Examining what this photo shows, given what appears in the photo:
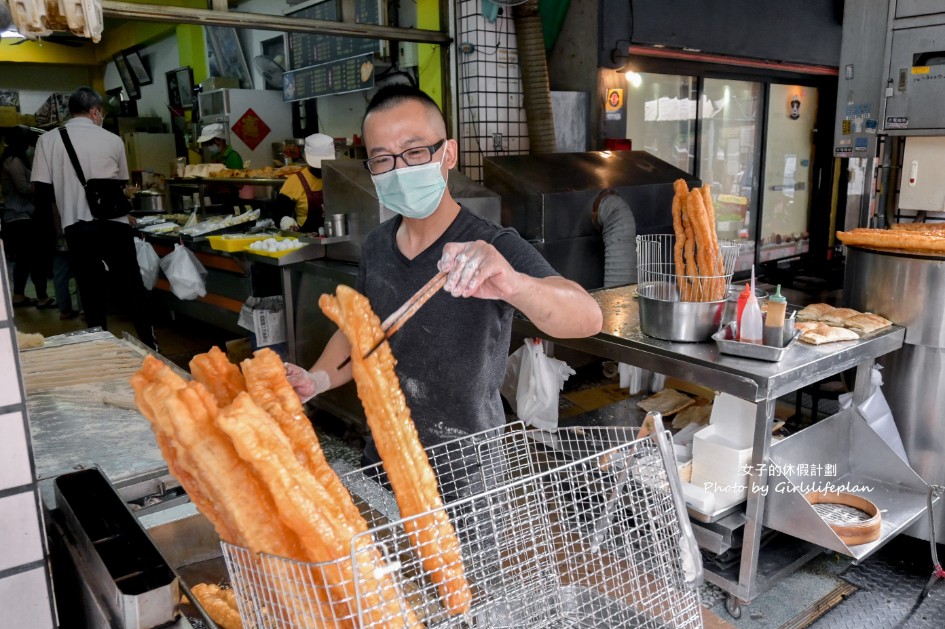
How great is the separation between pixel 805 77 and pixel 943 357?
20.3 ft

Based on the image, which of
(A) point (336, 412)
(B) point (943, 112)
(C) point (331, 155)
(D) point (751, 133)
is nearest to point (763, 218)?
(D) point (751, 133)

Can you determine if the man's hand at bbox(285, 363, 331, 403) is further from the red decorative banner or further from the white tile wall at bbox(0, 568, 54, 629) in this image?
the red decorative banner

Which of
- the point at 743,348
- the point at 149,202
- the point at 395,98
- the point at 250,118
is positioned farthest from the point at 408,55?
the point at 395,98

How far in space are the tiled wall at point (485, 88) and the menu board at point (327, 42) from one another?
1664mm

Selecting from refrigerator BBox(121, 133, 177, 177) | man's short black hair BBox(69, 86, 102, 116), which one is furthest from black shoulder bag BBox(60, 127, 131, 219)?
refrigerator BBox(121, 133, 177, 177)

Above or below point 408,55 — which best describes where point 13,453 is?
below

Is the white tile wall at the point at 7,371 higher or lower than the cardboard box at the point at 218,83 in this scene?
lower

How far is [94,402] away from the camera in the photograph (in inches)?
81.0

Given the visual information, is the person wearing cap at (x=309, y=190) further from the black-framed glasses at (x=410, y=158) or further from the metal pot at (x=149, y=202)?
the black-framed glasses at (x=410, y=158)

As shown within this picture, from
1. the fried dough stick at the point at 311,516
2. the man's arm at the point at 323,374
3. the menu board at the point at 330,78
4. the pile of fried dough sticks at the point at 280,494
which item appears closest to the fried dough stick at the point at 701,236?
the man's arm at the point at 323,374

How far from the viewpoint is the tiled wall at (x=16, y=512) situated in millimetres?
871

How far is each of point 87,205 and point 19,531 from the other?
5033 mm

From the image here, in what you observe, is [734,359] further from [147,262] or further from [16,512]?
[147,262]

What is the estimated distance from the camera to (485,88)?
5.46m
